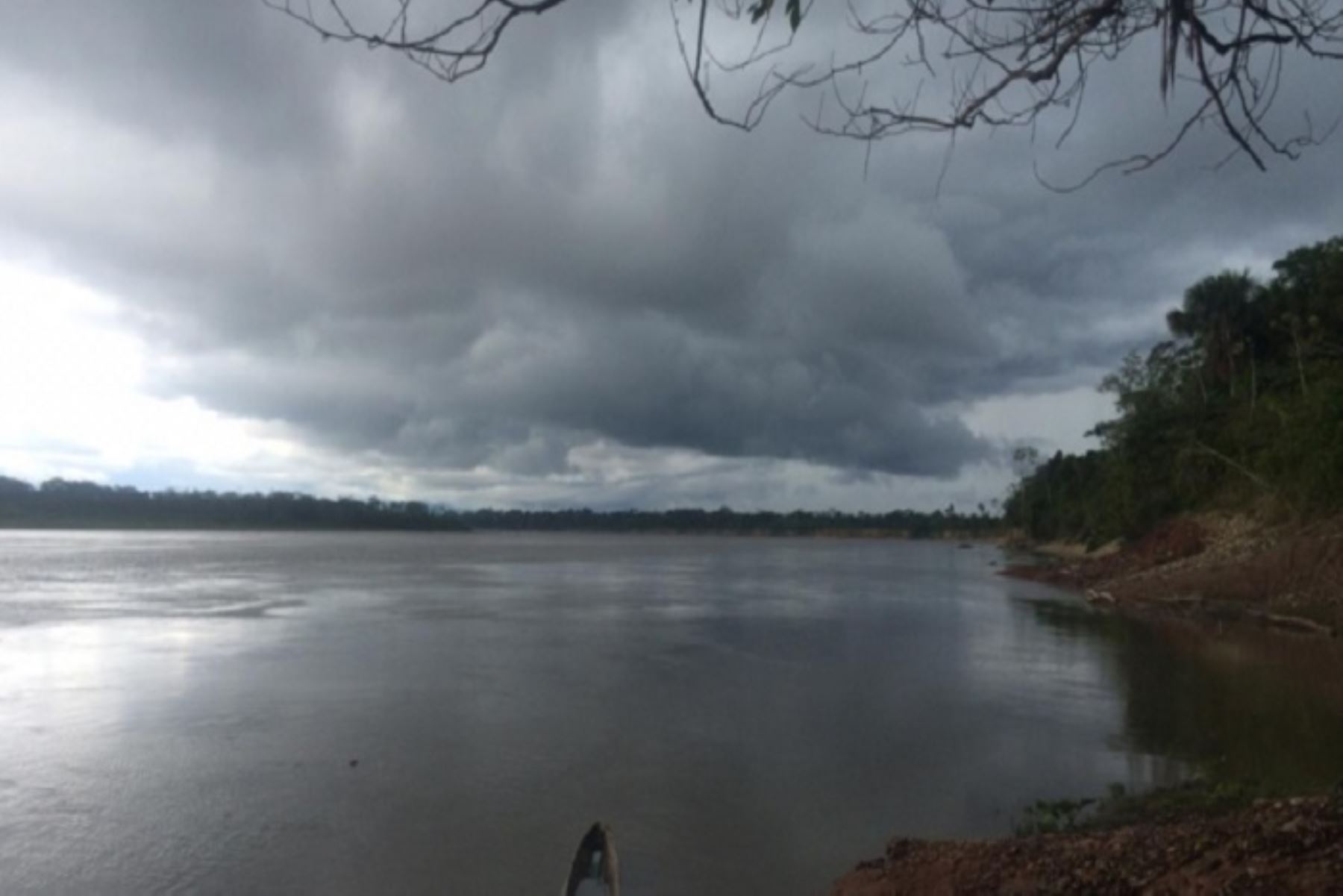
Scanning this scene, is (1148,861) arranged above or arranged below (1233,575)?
below

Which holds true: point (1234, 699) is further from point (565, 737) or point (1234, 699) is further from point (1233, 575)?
point (1233, 575)

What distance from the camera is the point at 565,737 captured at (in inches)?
547

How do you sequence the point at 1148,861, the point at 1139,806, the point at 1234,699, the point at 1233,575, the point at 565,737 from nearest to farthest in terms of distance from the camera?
the point at 1148,861
the point at 1139,806
the point at 565,737
the point at 1234,699
the point at 1233,575

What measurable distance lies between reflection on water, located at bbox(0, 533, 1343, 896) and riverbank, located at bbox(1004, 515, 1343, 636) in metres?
3.11

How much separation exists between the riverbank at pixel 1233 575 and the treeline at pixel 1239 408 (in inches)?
54.9

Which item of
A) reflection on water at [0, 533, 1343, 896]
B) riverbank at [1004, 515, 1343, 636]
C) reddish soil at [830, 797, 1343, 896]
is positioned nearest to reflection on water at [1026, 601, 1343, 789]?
reflection on water at [0, 533, 1343, 896]

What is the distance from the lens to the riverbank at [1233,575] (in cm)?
2644

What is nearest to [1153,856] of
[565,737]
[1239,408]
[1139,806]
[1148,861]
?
[1148,861]

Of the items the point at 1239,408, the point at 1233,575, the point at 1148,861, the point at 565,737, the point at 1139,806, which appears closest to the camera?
the point at 1148,861

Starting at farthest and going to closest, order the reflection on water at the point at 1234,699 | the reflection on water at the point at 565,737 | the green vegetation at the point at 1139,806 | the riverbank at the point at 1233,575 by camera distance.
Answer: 1. the riverbank at the point at 1233,575
2. the reflection on water at the point at 1234,699
3. the reflection on water at the point at 565,737
4. the green vegetation at the point at 1139,806

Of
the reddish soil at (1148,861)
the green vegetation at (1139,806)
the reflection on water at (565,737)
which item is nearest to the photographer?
the reddish soil at (1148,861)

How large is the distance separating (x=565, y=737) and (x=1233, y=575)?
2488 centimetres

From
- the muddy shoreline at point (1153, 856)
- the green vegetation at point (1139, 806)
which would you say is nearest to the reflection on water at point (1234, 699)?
the green vegetation at point (1139, 806)

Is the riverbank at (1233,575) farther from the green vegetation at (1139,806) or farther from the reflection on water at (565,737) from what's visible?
the green vegetation at (1139,806)
